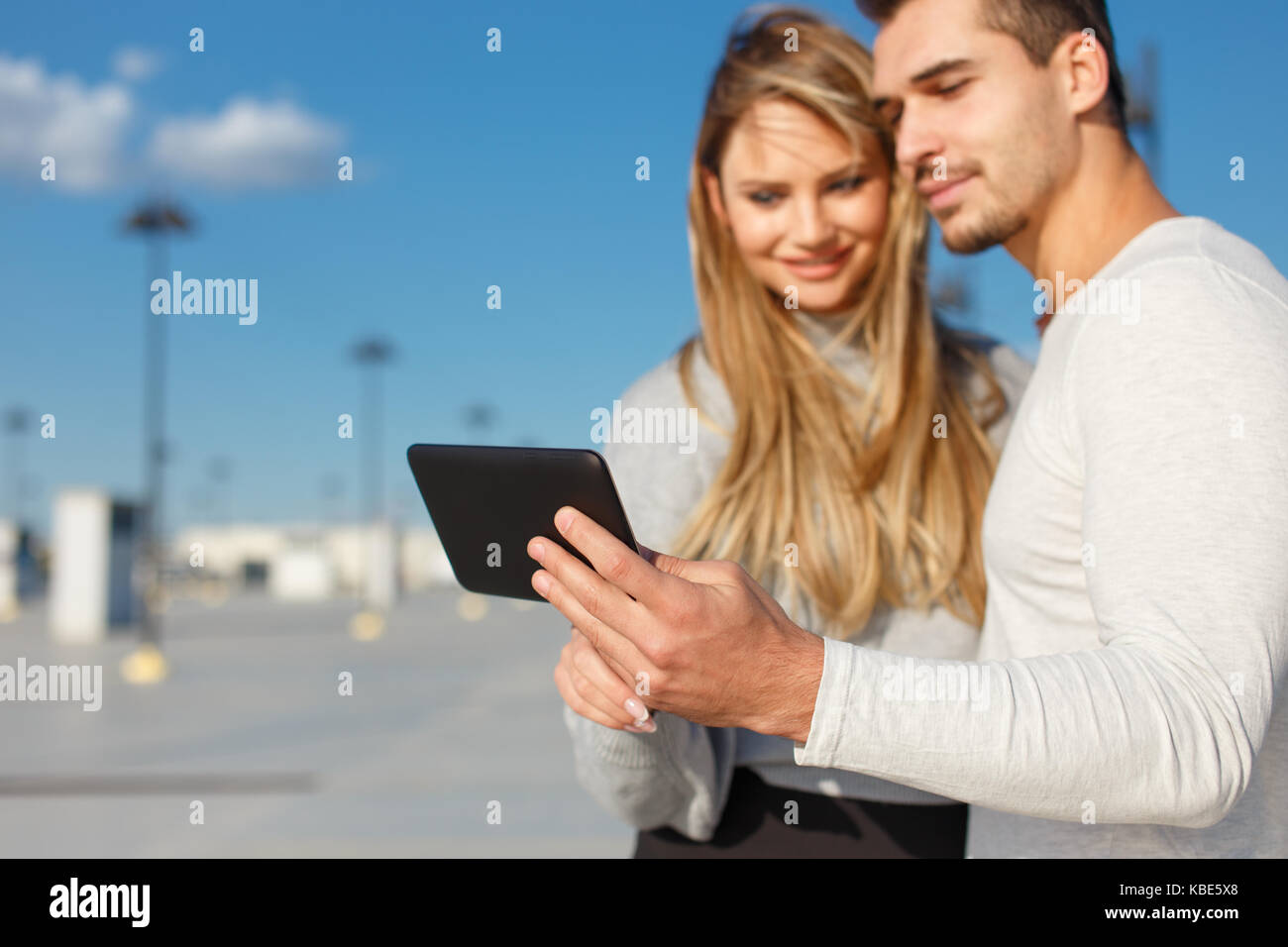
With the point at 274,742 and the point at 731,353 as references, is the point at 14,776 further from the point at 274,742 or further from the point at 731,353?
the point at 731,353

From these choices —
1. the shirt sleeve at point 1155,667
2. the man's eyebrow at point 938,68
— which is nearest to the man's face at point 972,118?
the man's eyebrow at point 938,68

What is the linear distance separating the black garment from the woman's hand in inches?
25.8

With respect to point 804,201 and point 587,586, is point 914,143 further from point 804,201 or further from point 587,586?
point 587,586

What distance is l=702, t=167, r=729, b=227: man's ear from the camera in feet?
8.80

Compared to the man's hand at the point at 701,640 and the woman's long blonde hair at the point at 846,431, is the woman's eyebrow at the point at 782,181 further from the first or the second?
the man's hand at the point at 701,640

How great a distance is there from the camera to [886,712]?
1361 mm

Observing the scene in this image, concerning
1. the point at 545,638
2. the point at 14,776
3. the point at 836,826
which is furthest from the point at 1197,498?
the point at 545,638

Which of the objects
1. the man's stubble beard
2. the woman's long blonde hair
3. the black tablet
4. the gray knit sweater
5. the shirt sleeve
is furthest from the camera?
the woman's long blonde hair

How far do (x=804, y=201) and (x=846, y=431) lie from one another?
1.77ft

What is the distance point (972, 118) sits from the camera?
2010 mm

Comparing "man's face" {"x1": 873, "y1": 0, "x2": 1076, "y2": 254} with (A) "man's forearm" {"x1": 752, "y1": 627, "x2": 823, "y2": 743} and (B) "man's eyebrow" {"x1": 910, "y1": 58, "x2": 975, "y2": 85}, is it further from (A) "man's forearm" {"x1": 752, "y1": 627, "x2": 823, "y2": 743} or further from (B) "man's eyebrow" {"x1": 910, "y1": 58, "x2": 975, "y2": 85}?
(A) "man's forearm" {"x1": 752, "y1": 627, "x2": 823, "y2": 743}

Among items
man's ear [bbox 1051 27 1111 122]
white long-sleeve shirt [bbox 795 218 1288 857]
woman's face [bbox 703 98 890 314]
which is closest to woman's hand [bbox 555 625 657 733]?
white long-sleeve shirt [bbox 795 218 1288 857]

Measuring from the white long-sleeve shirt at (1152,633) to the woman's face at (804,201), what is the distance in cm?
A: 99
